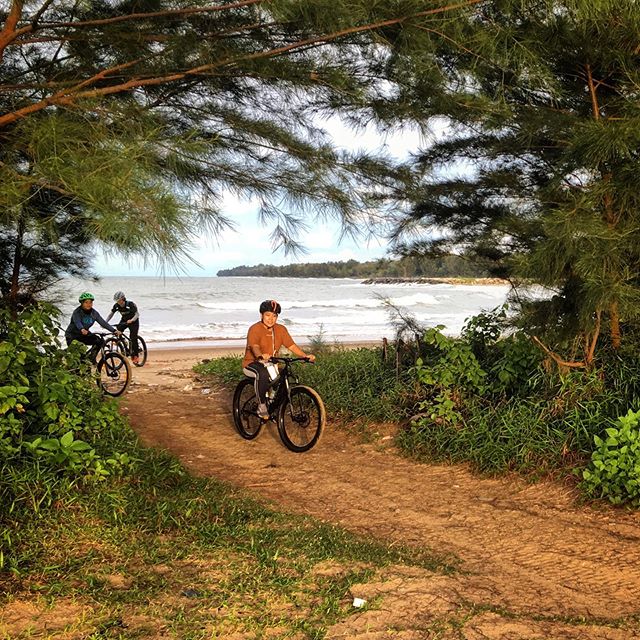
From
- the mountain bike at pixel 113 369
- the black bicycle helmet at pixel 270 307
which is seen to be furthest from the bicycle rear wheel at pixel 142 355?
the black bicycle helmet at pixel 270 307

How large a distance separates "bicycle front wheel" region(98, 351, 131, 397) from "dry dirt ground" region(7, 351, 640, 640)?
2.04m

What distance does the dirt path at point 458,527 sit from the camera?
114 inches

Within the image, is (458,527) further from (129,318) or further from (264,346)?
(129,318)

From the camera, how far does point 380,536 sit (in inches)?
159

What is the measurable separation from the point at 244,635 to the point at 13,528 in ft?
5.01

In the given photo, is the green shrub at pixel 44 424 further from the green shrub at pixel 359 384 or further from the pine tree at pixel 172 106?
the green shrub at pixel 359 384

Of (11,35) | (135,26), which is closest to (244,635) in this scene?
Result: (11,35)

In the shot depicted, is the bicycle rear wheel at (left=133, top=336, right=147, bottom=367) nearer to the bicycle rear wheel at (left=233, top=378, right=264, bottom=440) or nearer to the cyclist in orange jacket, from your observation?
the bicycle rear wheel at (left=233, top=378, right=264, bottom=440)

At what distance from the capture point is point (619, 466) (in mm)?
4379

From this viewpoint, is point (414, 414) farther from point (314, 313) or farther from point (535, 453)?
point (314, 313)

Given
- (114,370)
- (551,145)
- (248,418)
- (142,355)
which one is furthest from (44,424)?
(142,355)

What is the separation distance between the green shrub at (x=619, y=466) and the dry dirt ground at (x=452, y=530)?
0.13 metres

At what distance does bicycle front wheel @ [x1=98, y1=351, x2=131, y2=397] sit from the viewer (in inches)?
362

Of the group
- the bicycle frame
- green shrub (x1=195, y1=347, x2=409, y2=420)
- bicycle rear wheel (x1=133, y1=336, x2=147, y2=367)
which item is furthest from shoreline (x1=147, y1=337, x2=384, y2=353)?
the bicycle frame
